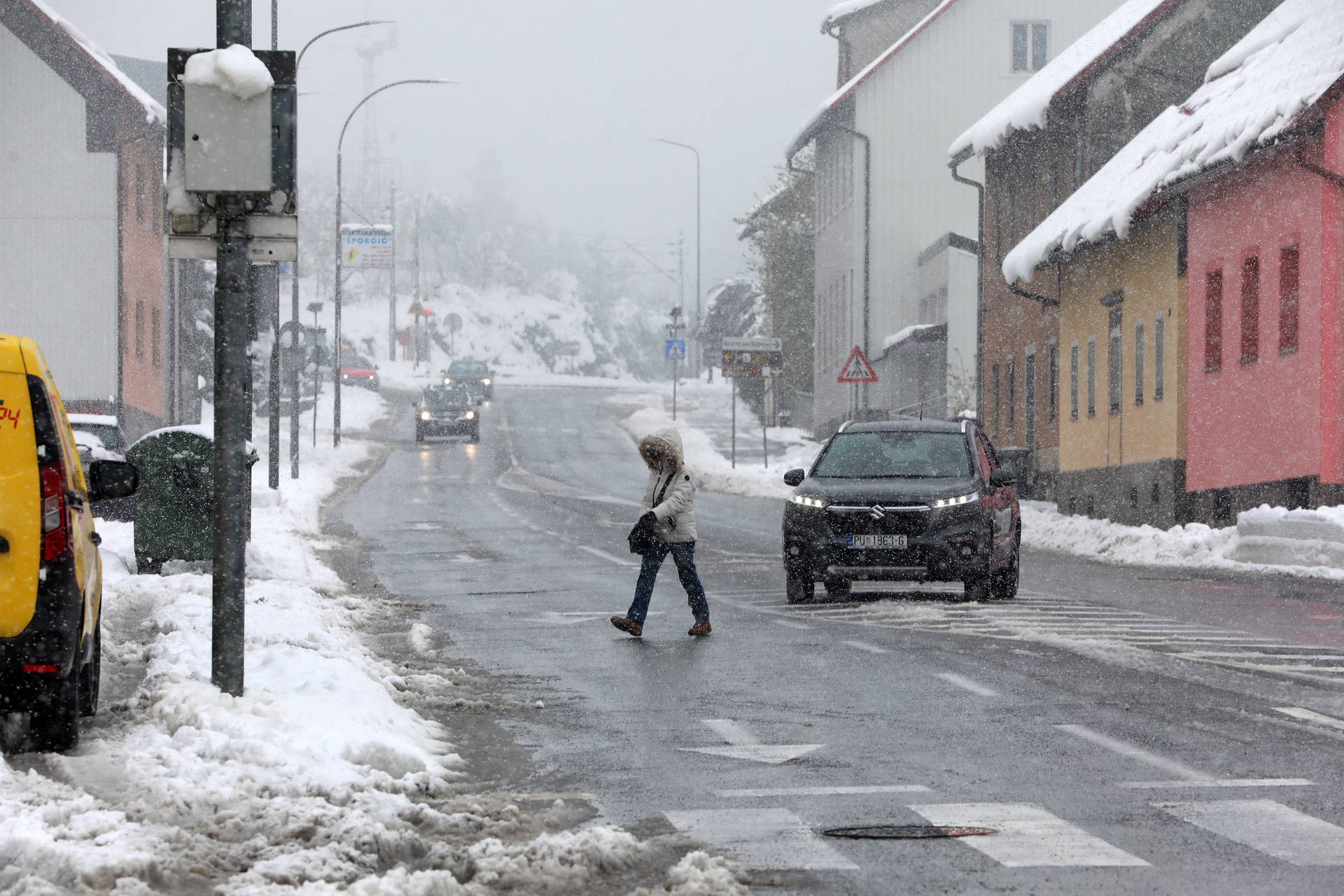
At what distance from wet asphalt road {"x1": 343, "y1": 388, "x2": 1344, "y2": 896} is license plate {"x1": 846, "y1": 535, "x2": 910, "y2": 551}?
53 cm

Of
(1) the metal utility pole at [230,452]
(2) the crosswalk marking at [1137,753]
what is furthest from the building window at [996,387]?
(1) the metal utility pole at [230,452]

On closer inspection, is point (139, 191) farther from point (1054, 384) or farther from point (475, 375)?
point (475, 375)

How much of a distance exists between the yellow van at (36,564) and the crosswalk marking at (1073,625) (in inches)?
274

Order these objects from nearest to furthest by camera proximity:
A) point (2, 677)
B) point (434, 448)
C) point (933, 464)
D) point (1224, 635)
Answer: point (2, 677)
point (1224, 635)
point (933, 464)
point (434, 448)

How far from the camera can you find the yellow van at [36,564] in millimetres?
8609

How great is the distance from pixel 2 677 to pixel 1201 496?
82.5ft

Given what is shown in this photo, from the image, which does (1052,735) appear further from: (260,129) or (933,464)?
(933,464)

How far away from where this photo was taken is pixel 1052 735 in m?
9.98

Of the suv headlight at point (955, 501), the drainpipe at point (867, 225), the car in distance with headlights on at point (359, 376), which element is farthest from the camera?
the car in distance with headlights on at point (359, 376)

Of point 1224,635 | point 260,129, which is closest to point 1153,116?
point 1224,635

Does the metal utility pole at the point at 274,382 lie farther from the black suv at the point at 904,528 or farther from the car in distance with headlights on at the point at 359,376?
the car in distance with headlights on at the point at 359,376

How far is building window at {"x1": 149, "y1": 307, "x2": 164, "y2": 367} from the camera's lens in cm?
5678

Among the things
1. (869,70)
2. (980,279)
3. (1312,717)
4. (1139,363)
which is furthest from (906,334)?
(1312,717)

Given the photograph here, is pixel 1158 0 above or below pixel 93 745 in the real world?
above
